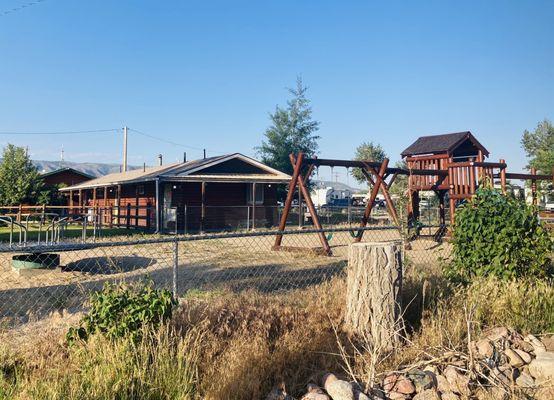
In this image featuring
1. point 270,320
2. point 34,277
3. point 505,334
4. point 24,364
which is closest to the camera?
point 24,364

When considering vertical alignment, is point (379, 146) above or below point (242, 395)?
above

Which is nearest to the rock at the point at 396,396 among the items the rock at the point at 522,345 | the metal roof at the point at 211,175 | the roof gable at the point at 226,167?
the rock at the point at 522,345

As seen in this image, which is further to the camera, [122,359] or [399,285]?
[399,285]

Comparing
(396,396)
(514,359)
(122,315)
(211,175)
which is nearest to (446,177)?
(211,175)

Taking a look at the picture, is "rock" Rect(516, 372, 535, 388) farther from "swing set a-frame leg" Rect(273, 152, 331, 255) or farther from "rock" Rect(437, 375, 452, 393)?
"swing set a-frame leg" Rect(273, 152, 331, 255)

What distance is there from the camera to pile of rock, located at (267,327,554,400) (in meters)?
3.15

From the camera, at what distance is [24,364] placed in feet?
11.1

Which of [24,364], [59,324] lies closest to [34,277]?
[59,324]

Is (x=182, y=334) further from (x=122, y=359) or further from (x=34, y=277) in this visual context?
(x=34, y=277)

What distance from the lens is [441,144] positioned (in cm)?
2472

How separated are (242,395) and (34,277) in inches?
298

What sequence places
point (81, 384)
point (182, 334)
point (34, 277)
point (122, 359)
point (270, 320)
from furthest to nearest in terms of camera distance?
point (34, 277), point (270, 320), point (182, 334), point (122, 359), point (81, 384)

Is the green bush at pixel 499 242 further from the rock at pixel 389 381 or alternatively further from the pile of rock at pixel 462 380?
the rock at pixel 389 381

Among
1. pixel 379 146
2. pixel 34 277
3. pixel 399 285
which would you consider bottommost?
pixel 34 277
